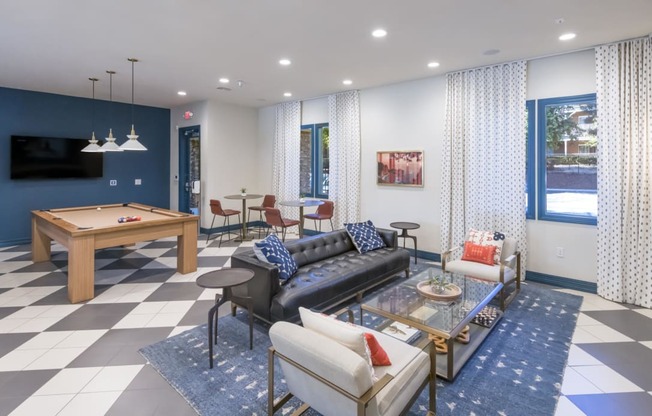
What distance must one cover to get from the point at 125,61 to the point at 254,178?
4.19 meters

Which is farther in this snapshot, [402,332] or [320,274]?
[320,274]

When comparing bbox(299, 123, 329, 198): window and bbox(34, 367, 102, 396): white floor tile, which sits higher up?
bbox(299, 123, 329, 198): window

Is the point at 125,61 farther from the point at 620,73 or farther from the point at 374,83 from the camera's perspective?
the point at 620,73

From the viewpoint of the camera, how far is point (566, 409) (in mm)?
2258

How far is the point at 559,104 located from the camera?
4602 millimetres

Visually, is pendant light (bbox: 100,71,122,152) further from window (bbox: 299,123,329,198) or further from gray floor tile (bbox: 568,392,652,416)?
Answer: gray floor tile (bbox: 568,392,652,416)

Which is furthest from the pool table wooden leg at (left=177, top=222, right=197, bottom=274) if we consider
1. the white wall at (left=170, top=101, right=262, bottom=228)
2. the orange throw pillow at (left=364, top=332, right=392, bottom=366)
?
the orange throw pillow at (left=364, top=332, right=392, bottom=366)

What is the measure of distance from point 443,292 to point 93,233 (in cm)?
391

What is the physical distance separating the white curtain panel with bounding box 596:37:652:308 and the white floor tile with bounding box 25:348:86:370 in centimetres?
565

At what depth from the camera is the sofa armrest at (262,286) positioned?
10.5ft

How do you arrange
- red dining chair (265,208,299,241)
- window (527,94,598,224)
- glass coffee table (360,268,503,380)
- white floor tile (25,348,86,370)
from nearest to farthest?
glass coffee table (360,268,503,380) → white floor tile (25,348,86,370) → window (527,94,598,224) → red dining chair (265,208,299,241)

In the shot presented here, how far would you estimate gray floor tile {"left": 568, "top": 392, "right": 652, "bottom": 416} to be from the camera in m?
2.24

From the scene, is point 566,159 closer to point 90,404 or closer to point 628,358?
point 628,358

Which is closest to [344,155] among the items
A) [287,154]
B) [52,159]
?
[287,154]
